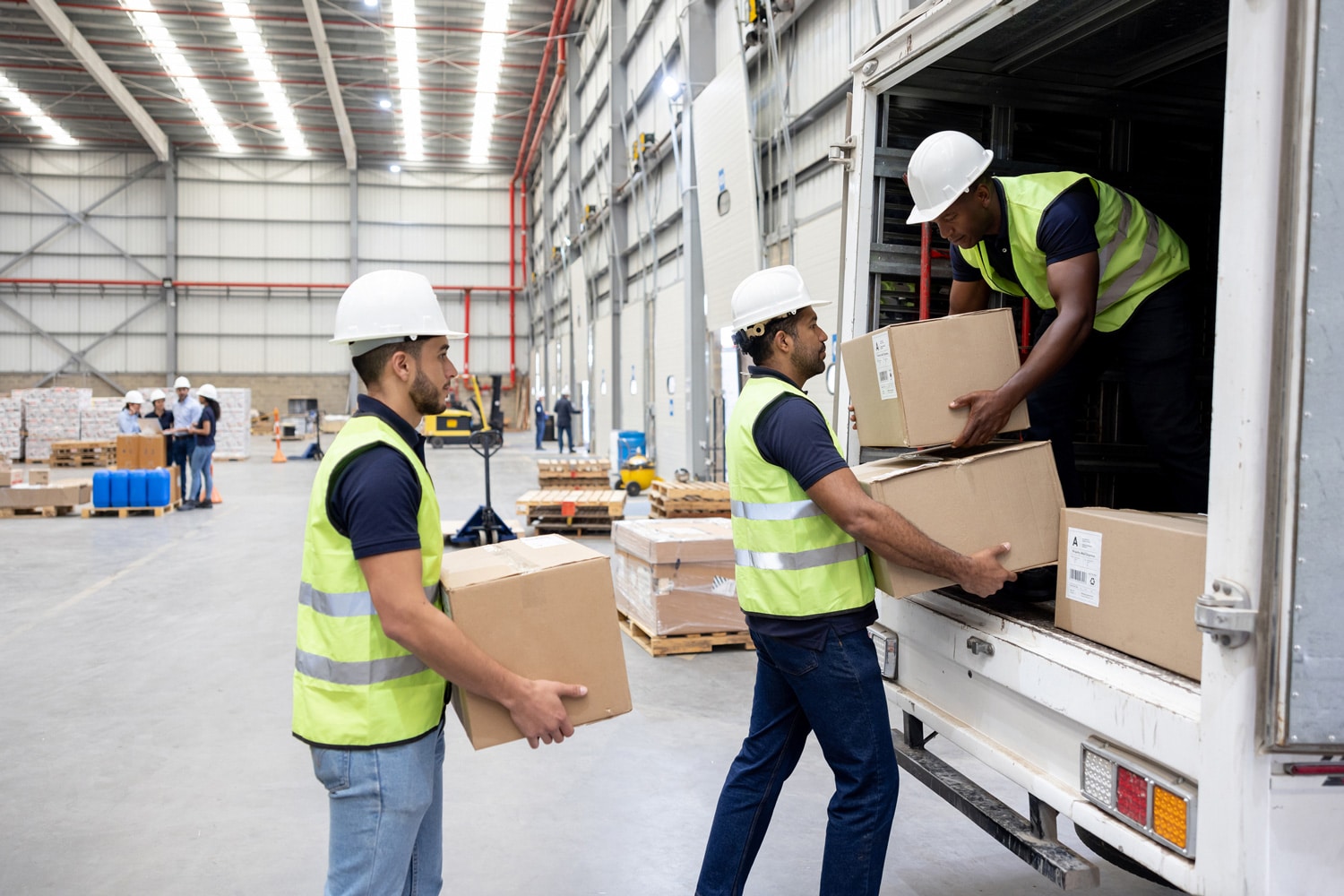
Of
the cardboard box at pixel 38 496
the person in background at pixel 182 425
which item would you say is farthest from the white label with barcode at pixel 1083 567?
the cardboard box at pixel 38 496

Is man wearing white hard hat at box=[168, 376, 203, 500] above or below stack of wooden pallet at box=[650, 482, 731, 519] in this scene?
above

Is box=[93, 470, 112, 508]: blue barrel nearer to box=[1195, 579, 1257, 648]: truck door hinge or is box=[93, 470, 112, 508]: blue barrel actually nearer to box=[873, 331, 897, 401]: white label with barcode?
box=[873, 331, 897, 401]: white label with barcode

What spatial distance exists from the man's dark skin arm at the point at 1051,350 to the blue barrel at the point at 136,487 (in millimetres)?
12662

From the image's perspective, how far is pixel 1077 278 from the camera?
2.51 meters

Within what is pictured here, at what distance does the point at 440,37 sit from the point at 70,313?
1693cm

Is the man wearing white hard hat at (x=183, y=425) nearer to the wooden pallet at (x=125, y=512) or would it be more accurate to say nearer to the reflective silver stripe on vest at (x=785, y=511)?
the wooden pallet at (x=125, y=512)

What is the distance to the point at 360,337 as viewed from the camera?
1.86m

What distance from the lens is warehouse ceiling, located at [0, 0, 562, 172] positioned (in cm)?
2128

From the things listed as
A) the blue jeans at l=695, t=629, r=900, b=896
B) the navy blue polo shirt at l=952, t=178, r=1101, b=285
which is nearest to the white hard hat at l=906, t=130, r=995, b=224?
the navy blue polo shirt at l=952, t=178, r=1101, b=285

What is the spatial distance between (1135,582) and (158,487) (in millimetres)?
13156

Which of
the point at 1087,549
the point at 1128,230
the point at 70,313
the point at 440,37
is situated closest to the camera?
the point at 1087,549

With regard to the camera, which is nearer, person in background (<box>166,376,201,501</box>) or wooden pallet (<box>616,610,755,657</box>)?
wooden pallet (<box>616,610,755,657</box>)

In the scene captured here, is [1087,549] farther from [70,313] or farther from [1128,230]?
[70,313]

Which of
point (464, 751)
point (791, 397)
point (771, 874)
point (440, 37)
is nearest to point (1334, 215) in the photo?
point (791, 397)
